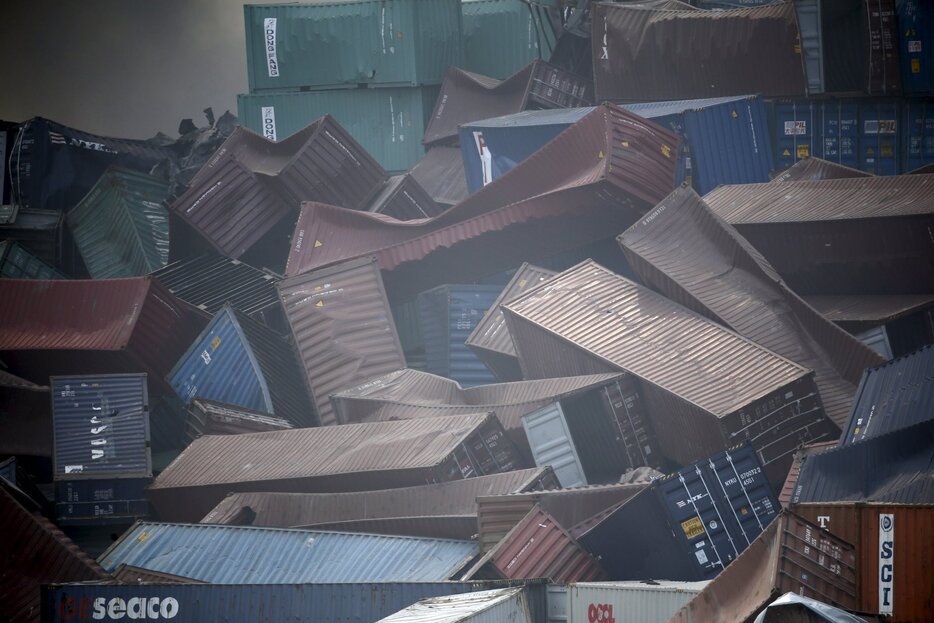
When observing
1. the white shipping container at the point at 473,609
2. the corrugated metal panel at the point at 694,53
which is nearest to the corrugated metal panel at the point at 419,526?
the white shipping container at the point at 473,609

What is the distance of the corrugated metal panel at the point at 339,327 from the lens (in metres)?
24.7

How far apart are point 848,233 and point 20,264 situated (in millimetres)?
22601

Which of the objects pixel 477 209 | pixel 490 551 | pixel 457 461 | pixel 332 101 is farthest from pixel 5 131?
pixel 490 551

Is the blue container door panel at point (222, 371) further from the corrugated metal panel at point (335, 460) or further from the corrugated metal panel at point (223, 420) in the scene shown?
the corrugated metal panel at point (335, 460)

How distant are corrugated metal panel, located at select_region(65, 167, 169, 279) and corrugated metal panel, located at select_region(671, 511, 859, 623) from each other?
22.7 meters

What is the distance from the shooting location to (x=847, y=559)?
13.3 meters

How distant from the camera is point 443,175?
113 feet

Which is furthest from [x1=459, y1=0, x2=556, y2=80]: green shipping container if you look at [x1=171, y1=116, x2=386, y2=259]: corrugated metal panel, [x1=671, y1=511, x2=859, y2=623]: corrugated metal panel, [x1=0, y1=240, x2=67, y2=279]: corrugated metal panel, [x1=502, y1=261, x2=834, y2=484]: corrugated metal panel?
[x1=671, y1=511, x2=859, y2=623]: corrugated metal panel

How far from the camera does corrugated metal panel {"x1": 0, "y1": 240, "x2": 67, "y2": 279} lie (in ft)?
101

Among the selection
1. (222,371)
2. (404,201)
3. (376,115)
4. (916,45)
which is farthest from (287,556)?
(376,115)

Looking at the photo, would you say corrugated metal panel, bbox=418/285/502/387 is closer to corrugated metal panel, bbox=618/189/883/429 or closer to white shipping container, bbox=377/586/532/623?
corrugated metal panel, bbox=618/189/883/429

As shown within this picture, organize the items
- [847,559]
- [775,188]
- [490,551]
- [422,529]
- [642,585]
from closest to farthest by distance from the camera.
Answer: [847,559] → [642,585] → [490,551] → [422,529] → [775,188]

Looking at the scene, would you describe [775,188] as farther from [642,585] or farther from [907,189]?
[642,585]

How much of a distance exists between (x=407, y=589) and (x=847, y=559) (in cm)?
621
